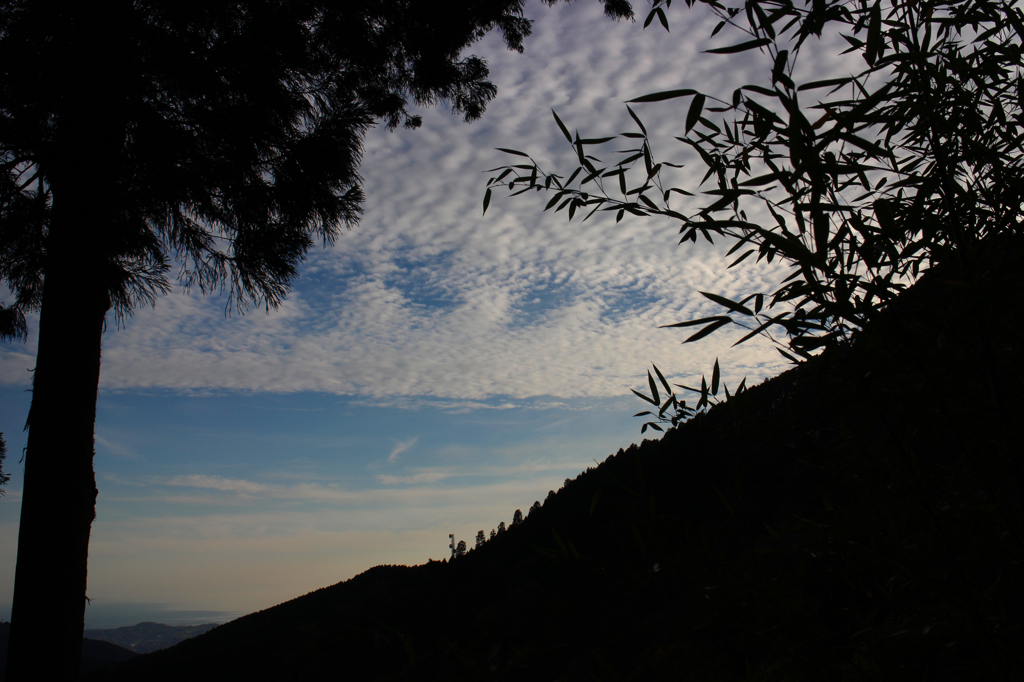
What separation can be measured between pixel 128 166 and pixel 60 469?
6.42 feet

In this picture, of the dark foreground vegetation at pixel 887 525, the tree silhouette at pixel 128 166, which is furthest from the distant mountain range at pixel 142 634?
the dark foreground vegetation at pixel 887 525

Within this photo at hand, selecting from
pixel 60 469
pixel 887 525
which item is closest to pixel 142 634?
pixel 60 469

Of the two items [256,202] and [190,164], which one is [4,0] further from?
[256,202]

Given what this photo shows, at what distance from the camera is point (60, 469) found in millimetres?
3121

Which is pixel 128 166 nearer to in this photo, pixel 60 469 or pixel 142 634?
pixel 60 469

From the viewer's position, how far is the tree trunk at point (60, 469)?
9.60 feet

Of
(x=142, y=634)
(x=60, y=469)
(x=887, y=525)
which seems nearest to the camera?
(x=887, y=525)

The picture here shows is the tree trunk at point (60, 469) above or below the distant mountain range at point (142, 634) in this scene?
above

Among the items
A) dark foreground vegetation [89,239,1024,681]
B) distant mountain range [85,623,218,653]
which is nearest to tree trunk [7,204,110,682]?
dark foreground vegetation [89,239,1024,681]

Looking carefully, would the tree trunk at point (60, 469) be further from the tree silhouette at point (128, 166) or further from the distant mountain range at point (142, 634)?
the distant mountain range at point (142, 634)

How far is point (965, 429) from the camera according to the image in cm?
132

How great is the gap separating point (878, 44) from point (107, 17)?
14.5 ft

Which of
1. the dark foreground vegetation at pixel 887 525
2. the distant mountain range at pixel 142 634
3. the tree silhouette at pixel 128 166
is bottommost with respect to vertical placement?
the distant mountain range at pixel 142 634

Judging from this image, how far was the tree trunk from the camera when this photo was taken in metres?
2.93
